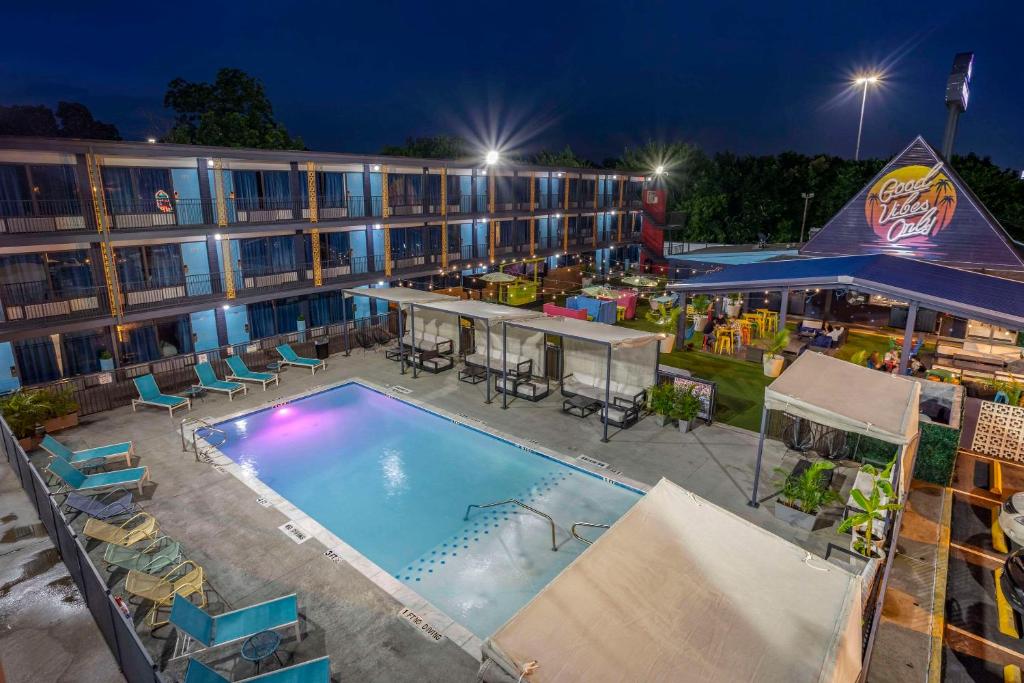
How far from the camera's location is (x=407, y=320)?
25.2 meters

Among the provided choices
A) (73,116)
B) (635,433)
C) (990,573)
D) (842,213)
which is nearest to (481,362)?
(635,433)

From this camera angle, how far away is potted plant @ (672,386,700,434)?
53.4ft

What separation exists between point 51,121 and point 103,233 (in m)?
61.2

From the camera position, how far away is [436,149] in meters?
75.6

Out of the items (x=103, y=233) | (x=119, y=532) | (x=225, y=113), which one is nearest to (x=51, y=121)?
(x=225, y=113)

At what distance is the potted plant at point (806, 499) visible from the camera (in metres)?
11.5

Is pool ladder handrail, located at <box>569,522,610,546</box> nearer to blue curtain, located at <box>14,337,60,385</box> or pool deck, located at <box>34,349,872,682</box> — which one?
pool deck, located at <box>34,349,872,682</box>

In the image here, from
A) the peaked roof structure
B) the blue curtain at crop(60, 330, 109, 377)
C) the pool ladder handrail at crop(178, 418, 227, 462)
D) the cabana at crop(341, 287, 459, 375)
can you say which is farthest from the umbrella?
the blue curtain at crop(60, 330, 109, 377)

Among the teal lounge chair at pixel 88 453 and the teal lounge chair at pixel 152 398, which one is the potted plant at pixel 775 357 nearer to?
the teal lounge chair at pixel 152 398

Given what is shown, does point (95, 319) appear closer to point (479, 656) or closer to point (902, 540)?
point (479, 656)

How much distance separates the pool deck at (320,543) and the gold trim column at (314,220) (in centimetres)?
697

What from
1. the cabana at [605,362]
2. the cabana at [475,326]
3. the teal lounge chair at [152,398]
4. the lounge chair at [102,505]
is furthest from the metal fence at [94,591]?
the cabana at [605,362]

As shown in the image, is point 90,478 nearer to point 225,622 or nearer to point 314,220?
point 225,622

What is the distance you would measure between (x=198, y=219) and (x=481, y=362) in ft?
42.7
